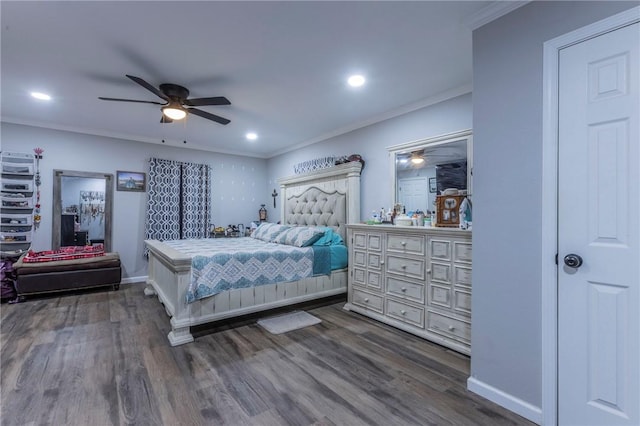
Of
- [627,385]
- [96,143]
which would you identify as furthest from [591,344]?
[96,143]

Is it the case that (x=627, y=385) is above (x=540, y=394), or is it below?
above

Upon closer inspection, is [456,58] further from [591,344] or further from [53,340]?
[53,340]

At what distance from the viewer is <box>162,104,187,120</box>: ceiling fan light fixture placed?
3020 millimetres

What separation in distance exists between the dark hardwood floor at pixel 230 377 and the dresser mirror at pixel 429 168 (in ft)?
4.92

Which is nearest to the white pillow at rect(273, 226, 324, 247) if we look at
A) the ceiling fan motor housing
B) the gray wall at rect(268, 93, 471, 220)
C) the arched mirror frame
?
the gray wall at rect(268, 93, 471, 220)

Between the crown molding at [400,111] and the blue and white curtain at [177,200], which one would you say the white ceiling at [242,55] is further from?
the blue and white curtain at [177,200]

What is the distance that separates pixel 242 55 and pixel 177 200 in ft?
11.7

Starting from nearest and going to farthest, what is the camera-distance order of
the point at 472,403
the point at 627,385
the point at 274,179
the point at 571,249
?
the point at 627,385 < the point at 571,249 < the point at 472,403 < the point at 274,179

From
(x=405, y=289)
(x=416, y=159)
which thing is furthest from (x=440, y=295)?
(x=416, y=159)

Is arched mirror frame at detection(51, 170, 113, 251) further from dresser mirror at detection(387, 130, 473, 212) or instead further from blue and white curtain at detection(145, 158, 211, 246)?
dresser mirror at detection(387, 130, 473, 212)

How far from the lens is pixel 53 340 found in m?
2.71

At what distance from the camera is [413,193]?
350 cm

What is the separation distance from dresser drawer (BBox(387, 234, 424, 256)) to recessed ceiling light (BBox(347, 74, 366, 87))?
1593 mm

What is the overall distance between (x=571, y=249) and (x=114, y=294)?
519 cm
